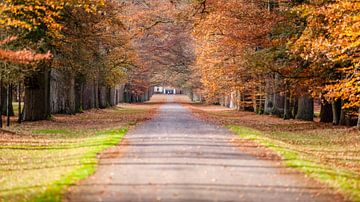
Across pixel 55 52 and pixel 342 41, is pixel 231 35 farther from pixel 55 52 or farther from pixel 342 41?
pixel 342 41

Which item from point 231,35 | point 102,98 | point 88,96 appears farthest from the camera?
point 102,98

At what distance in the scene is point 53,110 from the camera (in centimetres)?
3862

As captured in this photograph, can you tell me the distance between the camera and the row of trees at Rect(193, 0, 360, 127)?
62.8 ft

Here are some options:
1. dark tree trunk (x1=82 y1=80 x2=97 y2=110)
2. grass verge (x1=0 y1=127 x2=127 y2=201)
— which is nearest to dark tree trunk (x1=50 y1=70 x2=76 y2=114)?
dark tree trunk (x1=82 y1=80 x2=97 y2=110)

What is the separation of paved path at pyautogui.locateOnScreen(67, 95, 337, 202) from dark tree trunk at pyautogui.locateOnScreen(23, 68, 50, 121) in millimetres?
14833

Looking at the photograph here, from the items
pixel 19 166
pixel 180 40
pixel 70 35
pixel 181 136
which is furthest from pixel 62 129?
pixel 180 40

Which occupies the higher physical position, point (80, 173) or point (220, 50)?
point (220, 50)

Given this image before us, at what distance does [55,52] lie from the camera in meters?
29.8

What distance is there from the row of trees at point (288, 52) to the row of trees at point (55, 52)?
5736 millimetres

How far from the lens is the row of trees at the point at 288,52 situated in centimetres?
1916

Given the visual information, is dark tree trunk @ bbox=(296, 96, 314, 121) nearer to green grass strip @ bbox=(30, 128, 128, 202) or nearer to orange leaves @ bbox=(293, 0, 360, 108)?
orange leaves @ bbox=(293, 0, 360, 108)

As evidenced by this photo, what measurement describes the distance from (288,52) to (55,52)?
11670mm

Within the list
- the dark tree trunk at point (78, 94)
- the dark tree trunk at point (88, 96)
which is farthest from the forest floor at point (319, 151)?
the dark tree trunk at point (88, 96)

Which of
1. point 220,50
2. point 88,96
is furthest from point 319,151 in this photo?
point 88,96
